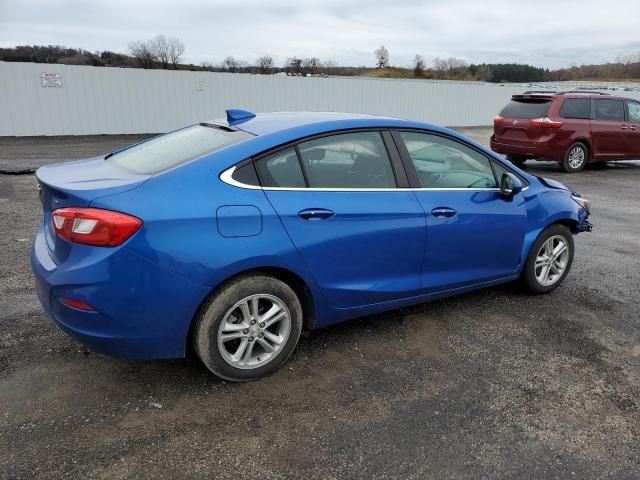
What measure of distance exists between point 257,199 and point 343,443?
4.40ft

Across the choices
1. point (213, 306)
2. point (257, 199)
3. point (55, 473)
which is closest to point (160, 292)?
point (213, 306)

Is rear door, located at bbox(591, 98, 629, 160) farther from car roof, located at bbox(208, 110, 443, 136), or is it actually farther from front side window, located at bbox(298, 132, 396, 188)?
front side window, located at bbox(298, 132, 396, 188)

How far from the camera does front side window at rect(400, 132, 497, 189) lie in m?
3.68

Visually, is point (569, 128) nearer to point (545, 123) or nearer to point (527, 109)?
point (545, 123)

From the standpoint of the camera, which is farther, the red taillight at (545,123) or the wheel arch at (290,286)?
the red taillight at (545,123)

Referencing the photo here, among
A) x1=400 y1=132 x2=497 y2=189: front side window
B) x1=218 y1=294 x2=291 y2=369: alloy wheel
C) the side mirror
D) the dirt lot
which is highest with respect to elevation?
x1=400 y1=132 x2=497 y2=189: front side window

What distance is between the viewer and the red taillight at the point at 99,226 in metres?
2.60

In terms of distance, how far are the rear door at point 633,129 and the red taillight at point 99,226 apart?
13107mm

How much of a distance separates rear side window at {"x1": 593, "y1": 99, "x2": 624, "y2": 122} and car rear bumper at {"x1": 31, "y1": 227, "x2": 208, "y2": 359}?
39.9ft

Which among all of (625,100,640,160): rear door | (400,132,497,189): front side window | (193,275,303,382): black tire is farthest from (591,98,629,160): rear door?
(193,275,303,382): black tire

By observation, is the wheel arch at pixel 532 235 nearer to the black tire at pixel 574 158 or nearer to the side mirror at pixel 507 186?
the side mirror at pixel 507 186

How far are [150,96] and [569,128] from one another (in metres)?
13.2

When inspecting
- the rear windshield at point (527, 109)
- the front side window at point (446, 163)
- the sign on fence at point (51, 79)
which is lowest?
the front side window at point (446, 163)

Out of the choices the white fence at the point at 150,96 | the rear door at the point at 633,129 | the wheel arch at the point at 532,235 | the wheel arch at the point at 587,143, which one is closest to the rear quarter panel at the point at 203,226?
the wheel arch at the point at 532,235
